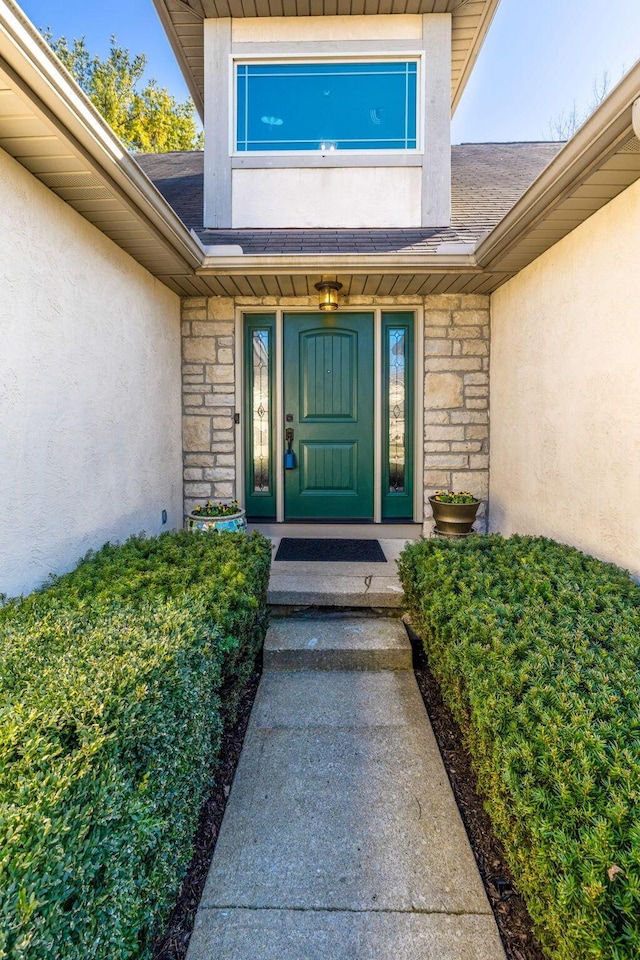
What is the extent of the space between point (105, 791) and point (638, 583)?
237cm

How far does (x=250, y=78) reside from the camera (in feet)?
13.6

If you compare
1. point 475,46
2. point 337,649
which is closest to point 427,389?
point 337,649

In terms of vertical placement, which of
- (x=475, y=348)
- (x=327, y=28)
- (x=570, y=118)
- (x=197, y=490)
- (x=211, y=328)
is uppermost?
(x=570, y=118)

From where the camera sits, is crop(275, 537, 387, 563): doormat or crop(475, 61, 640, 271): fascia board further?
crop(275, 537, 387, 563): doormat

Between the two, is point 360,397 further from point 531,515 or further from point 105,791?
point 105,791

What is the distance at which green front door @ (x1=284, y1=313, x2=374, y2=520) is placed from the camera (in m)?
4.25

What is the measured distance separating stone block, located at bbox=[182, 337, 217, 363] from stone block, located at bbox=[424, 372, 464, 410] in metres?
1.89

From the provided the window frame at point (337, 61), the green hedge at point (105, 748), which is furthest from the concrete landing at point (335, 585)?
the window frame at point (337, 61)

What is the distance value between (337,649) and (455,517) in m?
1.54

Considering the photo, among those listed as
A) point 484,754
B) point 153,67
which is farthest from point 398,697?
point 153,67

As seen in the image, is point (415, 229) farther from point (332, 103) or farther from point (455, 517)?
point (455, 517)

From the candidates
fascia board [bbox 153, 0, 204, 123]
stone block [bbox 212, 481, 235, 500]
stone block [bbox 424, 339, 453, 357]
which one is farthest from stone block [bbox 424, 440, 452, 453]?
fascia board [bbox 153, 0, 204, 123]

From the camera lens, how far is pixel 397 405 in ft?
14.1

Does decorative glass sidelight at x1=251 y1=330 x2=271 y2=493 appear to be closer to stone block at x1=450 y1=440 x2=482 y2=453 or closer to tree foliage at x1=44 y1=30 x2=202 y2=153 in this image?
stone block at x1=450 y1=440 x2=482 y2=453
